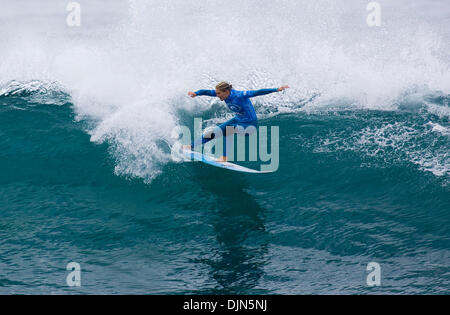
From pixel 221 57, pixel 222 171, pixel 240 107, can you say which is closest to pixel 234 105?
pixel 240 107

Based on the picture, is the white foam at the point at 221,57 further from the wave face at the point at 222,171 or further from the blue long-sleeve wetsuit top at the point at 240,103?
the blue long-sleeve wetsuit top at the point at 240,103

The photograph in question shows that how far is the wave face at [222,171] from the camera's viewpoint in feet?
21.4

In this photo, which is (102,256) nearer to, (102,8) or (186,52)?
(186,52)

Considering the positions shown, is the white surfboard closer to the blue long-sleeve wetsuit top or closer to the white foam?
the blue long-sleeve wetsuit top

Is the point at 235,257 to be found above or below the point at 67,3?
below


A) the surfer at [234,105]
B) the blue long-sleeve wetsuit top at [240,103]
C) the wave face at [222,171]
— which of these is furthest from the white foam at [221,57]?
the blue long-sleeve wetsuit top at [240,103]

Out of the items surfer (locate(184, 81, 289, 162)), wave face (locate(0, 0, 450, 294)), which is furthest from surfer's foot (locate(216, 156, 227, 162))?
wave face (locate(0, 0, 450, 294))

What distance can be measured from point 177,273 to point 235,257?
32.0 inches

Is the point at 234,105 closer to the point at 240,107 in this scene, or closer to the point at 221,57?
the point at 240,107

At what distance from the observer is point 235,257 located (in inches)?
259

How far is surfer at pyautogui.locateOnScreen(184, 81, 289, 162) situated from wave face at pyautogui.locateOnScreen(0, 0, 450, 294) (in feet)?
1.98

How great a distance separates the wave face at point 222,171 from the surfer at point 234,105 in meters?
0.60

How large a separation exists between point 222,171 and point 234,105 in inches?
50.6
